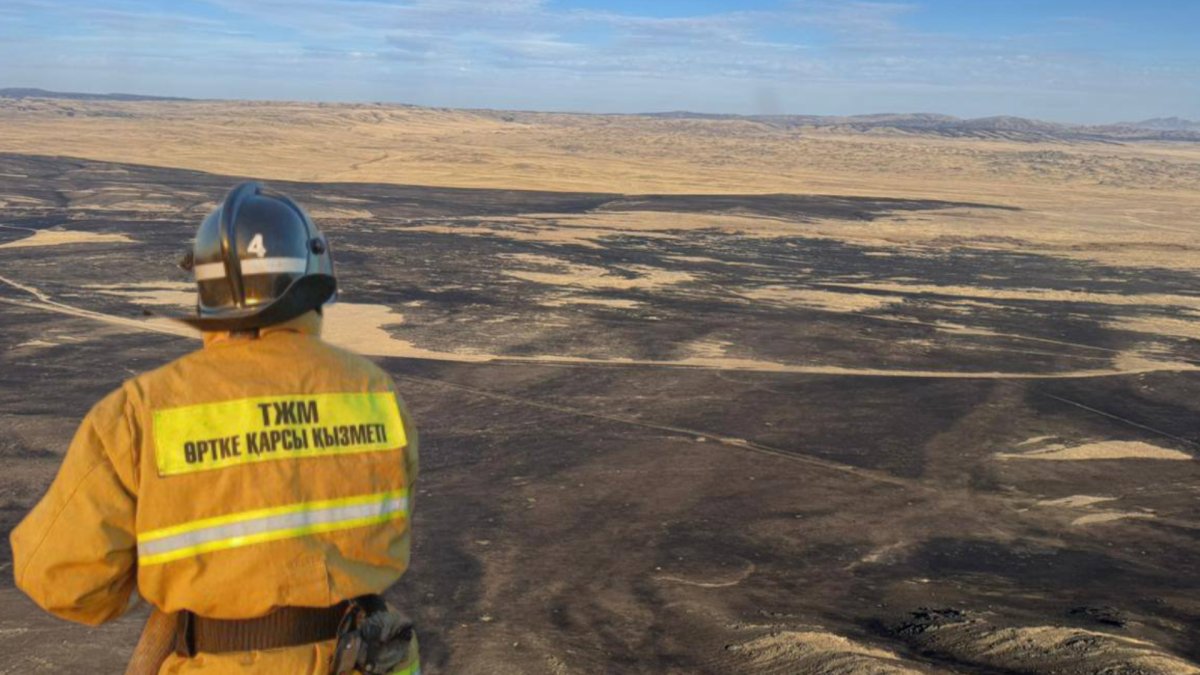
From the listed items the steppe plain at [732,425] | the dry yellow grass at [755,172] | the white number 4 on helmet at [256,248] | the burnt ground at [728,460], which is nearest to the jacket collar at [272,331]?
the white number 4 on helmet at [256,248]

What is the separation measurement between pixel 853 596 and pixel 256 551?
564cm

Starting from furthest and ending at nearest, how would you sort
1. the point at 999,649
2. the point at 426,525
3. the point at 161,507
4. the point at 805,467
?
the point at 805,467 → the point at 426,525 → the point at 999,649 → the point at 161,507

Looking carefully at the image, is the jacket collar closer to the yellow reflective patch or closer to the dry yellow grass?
the yellow reflective patch

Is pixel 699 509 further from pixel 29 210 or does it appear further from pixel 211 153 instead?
pixel 211 153

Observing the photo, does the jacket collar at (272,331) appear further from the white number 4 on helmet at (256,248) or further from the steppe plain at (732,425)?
the steppe plain at (732,425)

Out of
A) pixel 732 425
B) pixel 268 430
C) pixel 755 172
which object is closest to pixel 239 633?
pixel 268 430

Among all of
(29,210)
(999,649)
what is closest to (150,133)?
(29,210)

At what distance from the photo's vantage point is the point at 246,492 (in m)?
2.37

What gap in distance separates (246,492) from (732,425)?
1015cm

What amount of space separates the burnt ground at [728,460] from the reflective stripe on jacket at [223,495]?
0.85m

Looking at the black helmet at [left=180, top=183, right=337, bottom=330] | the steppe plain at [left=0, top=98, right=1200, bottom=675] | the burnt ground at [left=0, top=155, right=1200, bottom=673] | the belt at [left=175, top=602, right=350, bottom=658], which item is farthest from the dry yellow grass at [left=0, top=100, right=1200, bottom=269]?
the belt at [left=175, top=602, right=350, bottom=658]

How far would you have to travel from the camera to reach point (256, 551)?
2348 millimetres

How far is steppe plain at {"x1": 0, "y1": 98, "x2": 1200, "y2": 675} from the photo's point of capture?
6.81m

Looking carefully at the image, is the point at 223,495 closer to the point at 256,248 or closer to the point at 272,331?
the point at 272,331
